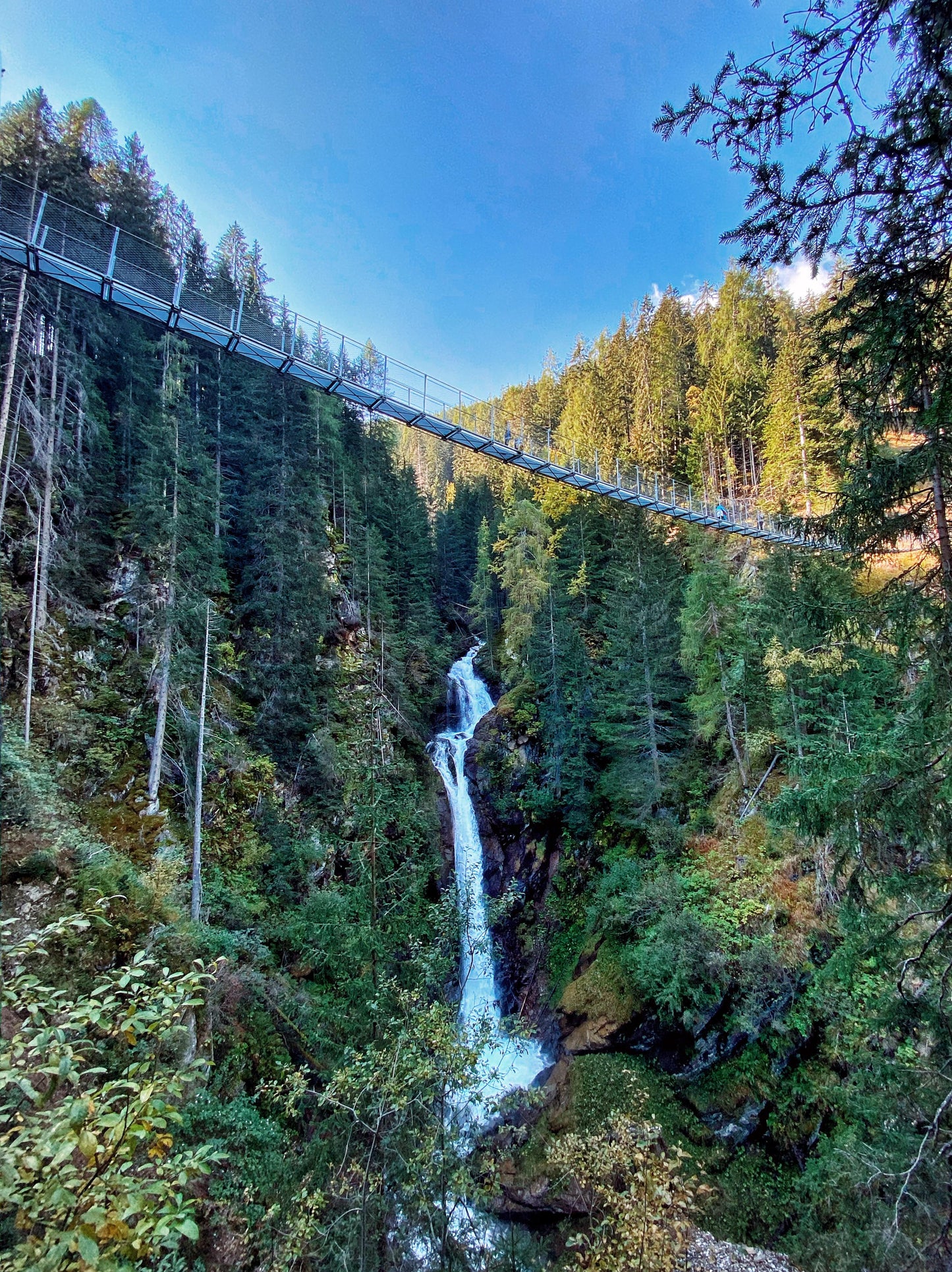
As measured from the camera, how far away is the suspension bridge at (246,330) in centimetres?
898

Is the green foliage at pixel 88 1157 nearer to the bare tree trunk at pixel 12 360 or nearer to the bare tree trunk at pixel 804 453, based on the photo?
the bare tree trunk at pixel 12 360

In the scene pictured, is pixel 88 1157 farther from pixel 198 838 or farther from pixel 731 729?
pixel 731 729

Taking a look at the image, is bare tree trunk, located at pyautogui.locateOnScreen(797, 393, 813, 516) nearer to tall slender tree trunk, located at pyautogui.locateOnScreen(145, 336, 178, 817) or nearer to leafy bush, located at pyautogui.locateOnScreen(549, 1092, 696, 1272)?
leafy bush, located at pyautogui.locateOnScreen(549, 1092, 696, 1272)

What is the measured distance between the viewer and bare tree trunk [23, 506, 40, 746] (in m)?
10.5

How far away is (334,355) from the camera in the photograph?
11828mm

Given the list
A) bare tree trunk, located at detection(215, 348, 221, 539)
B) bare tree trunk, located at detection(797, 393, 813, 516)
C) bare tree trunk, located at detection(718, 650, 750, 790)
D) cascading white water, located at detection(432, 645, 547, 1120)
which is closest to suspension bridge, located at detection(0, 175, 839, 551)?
bare tree trunk, located at detection(718, 650, 750, 790)

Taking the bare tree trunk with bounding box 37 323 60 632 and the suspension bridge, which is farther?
the bare tree trunk with bounding box 37 323 60 632

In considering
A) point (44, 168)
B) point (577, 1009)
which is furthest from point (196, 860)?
point (44, 168)

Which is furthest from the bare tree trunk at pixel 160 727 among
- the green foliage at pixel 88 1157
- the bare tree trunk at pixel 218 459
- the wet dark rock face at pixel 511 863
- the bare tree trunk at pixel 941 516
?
the bare tree trunk at pixel 941 516

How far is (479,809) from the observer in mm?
19562

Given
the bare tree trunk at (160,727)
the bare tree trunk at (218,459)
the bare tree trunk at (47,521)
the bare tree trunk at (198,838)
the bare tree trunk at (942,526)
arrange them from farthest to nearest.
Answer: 1. the bare tree trunk at (218,459)
2. the bare tree trunk at (47,521)
3. the bare tree trunk at (160,727)
4. the bare tree trunk at (198,838)
5. the bare tree trunk at (942,526)

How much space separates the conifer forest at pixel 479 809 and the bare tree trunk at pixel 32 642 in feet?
0.52

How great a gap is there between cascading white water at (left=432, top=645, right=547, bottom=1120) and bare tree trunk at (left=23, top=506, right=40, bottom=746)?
9.11 meters

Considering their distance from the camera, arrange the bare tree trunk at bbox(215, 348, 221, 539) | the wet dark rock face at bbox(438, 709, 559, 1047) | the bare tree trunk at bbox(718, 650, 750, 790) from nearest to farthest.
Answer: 1. the bare tree trunk at bbox(718, 650, 750, 790)
2. the wet dark rock face at bbox(438, 709, 559, 1047)
3. the bare tree trunk at bbox(215, 348, 221, 539)
